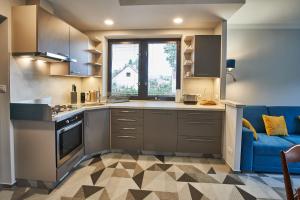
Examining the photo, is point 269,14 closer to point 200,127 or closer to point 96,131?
point 200,127

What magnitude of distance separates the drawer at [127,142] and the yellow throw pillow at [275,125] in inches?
87.7

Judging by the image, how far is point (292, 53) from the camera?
4.02 metres

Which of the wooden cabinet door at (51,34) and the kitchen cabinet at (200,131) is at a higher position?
the wooden cabinet door at (51,34)

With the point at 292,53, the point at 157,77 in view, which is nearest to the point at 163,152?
the point at 157,77

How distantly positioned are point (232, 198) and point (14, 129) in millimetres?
2707

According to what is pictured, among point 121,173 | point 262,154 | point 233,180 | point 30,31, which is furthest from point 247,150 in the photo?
point 30,31

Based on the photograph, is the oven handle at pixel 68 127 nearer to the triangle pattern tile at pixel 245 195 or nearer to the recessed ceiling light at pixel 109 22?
the recessed ceiling light at pixel 109 22

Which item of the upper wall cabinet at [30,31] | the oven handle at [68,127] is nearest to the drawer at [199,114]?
the oven handle at [68,127]

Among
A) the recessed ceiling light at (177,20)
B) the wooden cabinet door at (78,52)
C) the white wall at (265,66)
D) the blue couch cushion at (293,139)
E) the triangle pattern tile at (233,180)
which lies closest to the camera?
the triangle pattern tile at (233,180)

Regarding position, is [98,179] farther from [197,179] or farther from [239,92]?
[239,92]

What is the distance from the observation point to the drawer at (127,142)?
3.54 m

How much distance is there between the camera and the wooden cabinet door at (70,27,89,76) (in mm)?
3125

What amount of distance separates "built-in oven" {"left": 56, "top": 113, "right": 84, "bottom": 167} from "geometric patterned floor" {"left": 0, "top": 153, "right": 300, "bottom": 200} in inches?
12.2

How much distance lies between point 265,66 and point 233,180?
2.59 m
